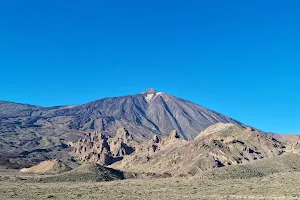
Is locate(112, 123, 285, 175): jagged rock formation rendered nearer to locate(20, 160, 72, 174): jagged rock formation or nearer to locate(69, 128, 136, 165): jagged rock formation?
locate(20, 160, 72, 174): jagged rock formation

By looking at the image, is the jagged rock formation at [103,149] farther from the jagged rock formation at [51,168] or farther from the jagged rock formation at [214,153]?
the jagged rock formation at [51,168]

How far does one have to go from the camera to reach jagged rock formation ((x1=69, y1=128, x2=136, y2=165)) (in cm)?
14925

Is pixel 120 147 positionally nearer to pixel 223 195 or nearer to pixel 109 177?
pixel 109 177

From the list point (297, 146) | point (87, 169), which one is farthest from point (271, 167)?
point (87, 169)

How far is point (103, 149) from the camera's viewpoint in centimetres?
16450

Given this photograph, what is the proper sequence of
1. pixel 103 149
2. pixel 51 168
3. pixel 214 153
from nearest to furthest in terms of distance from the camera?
1. pixel 214 153
2. pixel 51 168
3. pixel 103 149

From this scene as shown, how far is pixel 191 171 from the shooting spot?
92500 mm

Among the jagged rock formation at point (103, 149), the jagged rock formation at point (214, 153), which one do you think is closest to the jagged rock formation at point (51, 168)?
the jagged rock formation at point (214, 153)

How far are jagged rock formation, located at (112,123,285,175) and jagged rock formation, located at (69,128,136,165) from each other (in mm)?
21408

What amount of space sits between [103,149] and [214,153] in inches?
2802

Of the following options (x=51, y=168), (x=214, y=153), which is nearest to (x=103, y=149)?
(x=51, y=168)

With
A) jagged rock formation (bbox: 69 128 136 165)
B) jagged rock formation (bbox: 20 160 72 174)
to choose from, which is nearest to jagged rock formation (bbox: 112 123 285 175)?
jagged rock formation (bbox: 20 160 72 174)

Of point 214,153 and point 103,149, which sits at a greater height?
point 103,149

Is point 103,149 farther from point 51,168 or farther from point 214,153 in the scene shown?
point 214,153
